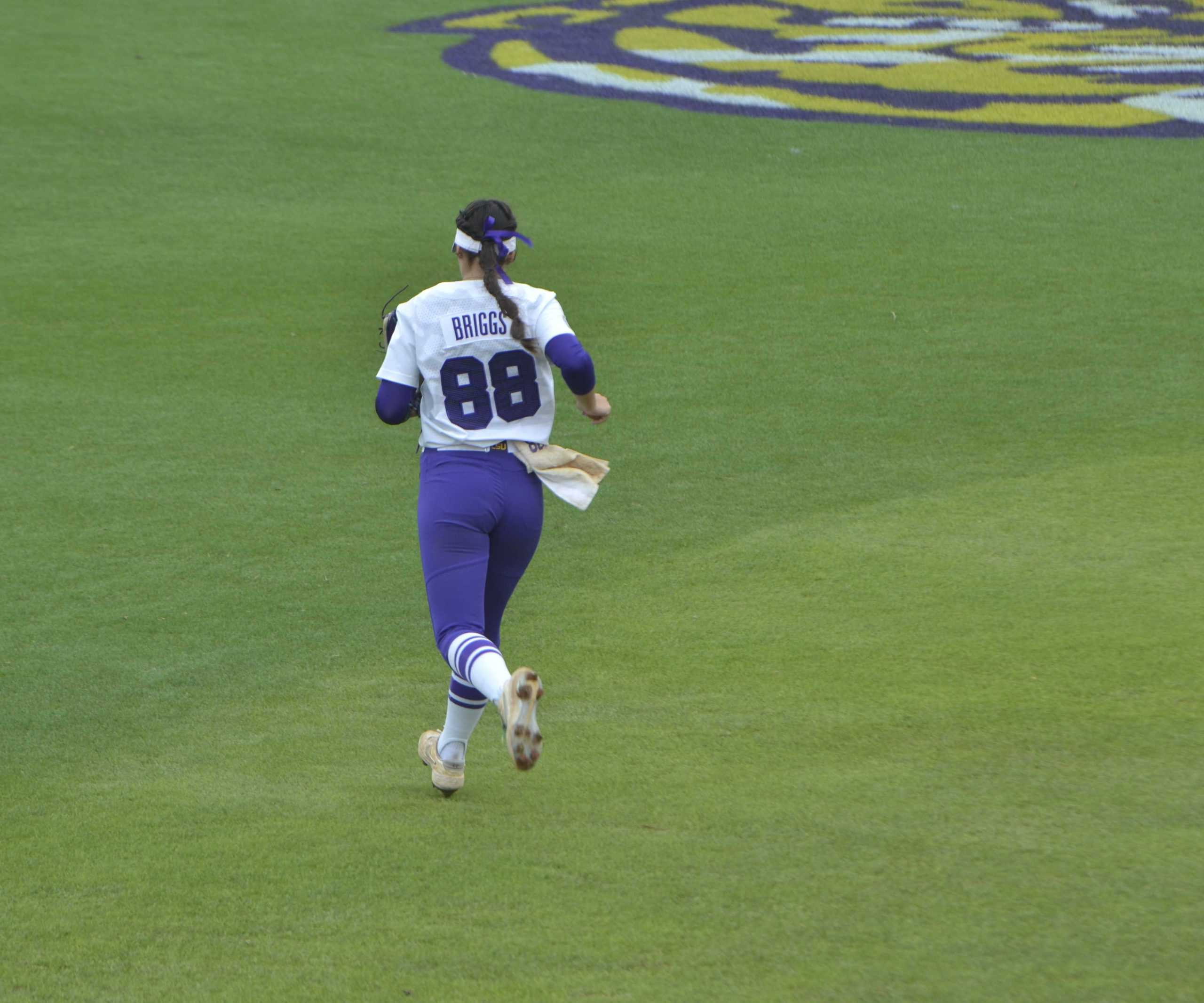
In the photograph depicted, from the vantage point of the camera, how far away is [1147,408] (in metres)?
9.44

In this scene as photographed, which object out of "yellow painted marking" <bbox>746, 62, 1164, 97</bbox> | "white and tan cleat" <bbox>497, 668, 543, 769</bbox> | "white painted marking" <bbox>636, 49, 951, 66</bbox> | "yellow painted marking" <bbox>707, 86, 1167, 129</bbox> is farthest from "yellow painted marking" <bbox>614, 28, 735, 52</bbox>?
"white and tan cleat" <bbox>497, 668, 543, 769</bbox>

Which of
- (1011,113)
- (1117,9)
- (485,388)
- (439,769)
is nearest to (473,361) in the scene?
(485,388)

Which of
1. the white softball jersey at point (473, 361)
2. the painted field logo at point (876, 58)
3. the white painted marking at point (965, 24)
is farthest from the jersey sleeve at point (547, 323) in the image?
the white painted marking at point (965, 24)

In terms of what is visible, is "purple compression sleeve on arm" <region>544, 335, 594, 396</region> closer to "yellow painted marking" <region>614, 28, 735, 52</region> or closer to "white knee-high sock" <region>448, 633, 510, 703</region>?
"white knee-high sock" <region>448, 633, 510, 703</region>

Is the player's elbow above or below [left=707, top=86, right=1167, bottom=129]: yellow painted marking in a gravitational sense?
above

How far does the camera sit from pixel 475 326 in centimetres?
474

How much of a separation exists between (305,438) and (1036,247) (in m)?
6.62

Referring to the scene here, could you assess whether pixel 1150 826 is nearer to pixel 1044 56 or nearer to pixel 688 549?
pixel 688 549

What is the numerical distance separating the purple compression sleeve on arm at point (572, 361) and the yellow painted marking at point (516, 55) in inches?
608

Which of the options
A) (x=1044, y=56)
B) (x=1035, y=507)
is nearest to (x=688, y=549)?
(x=1035, y=507)

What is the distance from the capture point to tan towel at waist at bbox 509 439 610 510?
4840 millimetres

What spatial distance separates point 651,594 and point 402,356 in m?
2.53

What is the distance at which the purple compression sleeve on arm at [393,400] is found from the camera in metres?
4.80

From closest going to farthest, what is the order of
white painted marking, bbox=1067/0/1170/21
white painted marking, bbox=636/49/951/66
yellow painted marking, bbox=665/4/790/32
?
white painted marking, bbox=636/49/951/66 < white painted marking, bbox=1067/0/1170/21 < yellow painted marking, bbox=665/4/790/32
